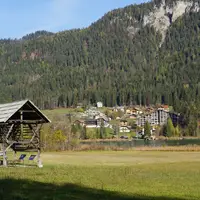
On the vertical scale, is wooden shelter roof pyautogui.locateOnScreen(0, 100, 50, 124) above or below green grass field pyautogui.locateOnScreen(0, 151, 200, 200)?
above

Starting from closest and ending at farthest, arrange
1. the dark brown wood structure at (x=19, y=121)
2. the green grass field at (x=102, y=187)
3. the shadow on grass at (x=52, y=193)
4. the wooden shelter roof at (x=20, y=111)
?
the shadow on grass at (x=52, y=193) < the green grass field at (x=102, y=187) < the wooden shelter roof at (x=20, y=111) < the dark brown wood structure at (x=19, y=121)

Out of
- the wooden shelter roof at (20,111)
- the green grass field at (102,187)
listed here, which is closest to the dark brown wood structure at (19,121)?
the wooden shelter roof at (20,111)

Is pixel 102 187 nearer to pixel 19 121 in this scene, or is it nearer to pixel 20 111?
pixel 19 121

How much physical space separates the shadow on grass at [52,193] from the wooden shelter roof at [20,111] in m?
12.5

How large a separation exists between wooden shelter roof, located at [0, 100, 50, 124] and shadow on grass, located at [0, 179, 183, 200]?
493 inches

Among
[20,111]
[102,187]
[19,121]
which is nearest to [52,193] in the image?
[102,187]

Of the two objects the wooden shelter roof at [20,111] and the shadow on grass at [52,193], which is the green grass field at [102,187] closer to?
the shadow on grass at [52,193]

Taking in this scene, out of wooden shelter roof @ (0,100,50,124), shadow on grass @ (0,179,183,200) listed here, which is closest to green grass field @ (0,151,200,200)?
shadow on grass @ (0,179,183,200)

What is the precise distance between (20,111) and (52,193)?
16683mm

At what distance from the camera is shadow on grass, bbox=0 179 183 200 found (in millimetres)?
16719

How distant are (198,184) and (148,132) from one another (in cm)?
13274

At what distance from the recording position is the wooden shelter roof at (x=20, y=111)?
108 feet

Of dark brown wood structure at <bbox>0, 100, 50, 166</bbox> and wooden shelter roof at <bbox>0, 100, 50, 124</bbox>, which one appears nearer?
wooden shelter roof at <bbox>0, 100, 50, 124</bbox>

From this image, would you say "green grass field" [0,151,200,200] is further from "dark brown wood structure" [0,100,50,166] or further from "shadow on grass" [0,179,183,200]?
"dark brown wood structure" [0,100,50,166]
